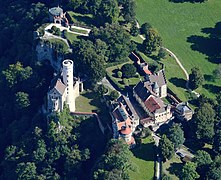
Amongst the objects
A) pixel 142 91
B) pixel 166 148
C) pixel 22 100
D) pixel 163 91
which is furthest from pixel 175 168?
pixel 22 100

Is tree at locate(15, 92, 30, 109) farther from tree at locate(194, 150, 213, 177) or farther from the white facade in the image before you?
tree at locate(194, 150, 213, 177)

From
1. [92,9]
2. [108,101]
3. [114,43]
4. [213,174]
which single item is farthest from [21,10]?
[213,174]

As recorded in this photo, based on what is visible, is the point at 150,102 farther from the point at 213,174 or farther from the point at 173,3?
the point at 173,3

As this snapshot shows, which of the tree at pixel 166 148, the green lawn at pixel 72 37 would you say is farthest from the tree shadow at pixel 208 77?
the green lawn at pixel 72 37

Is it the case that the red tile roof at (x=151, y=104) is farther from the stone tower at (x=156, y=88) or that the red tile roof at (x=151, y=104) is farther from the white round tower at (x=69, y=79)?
the white round tower at (x=69, y=79)

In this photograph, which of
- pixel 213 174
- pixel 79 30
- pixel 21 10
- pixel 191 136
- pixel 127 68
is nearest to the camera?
pixel 213 174

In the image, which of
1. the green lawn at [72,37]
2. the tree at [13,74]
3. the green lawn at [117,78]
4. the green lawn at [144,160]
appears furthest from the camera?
the green lawn at [72,37]

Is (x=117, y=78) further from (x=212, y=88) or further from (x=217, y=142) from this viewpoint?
(x=217, y=142)
